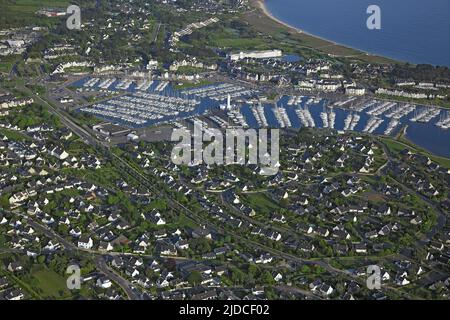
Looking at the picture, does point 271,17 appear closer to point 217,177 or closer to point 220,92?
point 220,92

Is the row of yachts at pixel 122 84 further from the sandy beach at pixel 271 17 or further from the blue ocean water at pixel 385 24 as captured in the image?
the blue ocean water at pixel 385 24

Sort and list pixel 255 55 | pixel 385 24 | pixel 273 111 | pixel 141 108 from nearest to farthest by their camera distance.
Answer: pixel 141 108 → pixel 273 111 → pixel 255 55 → pixel 385 24

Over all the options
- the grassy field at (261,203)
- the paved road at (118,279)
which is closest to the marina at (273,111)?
the grassy field at (261,203)

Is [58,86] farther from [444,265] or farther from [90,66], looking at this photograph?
[444,265]

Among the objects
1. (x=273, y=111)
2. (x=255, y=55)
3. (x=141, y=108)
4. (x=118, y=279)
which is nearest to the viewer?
(x=118, y=279)

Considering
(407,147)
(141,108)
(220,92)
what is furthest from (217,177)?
(220,92)

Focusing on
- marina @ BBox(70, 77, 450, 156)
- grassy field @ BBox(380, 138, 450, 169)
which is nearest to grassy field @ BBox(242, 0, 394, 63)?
marina @ BBox(70, 77, 450, 156)
